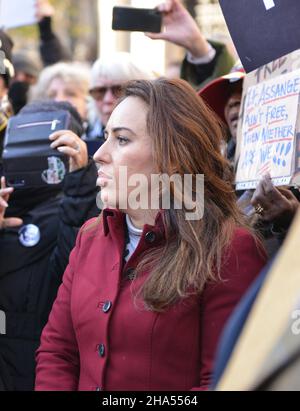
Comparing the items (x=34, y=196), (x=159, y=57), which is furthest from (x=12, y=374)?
(x=159, y=57)

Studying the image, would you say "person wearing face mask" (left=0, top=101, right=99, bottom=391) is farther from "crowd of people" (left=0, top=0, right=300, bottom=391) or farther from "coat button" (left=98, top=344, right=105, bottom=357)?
"coat button" (left=98, top=344, right=105, bottom=357)

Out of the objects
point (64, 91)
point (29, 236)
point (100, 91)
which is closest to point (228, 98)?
point (29, 236)

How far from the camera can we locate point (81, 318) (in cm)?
260

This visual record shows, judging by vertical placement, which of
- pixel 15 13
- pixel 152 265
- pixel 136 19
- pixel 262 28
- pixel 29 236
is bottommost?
pixel 29 236

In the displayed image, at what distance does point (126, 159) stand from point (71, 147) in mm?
829

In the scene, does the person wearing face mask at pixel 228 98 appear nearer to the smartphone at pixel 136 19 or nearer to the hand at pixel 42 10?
the smartphone at pixel 136 19

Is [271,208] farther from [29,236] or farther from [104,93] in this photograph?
[104,93]

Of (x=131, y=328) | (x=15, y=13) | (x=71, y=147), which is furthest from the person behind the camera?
(x=15, y=13)

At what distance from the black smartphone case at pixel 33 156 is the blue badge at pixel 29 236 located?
0.88ft

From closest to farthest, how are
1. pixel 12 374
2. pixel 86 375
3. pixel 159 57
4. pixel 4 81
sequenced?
pixel 86 375, pixel 12 374, pixel 4 81, pixel 159 57

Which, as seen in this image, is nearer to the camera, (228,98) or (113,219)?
(113,219)

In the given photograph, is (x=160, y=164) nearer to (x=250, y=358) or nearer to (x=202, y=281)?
(x=202, y=281)

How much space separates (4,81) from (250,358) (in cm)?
320

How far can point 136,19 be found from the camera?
387 cm
